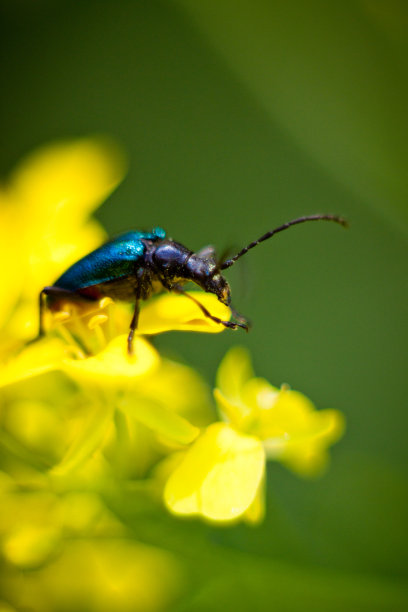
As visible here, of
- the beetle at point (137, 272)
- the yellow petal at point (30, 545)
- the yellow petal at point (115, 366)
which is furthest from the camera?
the beetle at point (137, 272)

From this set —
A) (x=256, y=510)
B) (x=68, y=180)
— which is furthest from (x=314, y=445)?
(x=68, y=180)

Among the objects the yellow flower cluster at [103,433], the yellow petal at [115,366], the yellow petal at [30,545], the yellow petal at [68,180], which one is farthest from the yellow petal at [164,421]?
the yellow petal at [68,180]

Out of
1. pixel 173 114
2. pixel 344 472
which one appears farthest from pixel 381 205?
pixel 173 114

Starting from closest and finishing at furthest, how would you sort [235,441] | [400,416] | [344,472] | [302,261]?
[235,441]
[344,472]
[400,416]
[302,261]

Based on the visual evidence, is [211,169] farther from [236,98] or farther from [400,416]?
[400,416]

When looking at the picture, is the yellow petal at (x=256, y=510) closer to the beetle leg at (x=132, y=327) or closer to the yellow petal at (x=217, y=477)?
the yellow petal at (x=217, y=477)

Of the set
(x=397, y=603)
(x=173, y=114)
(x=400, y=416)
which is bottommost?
(x=400, y=416)

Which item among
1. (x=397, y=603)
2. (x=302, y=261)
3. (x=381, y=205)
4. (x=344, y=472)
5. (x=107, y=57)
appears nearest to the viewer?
(x=397, y=603)
